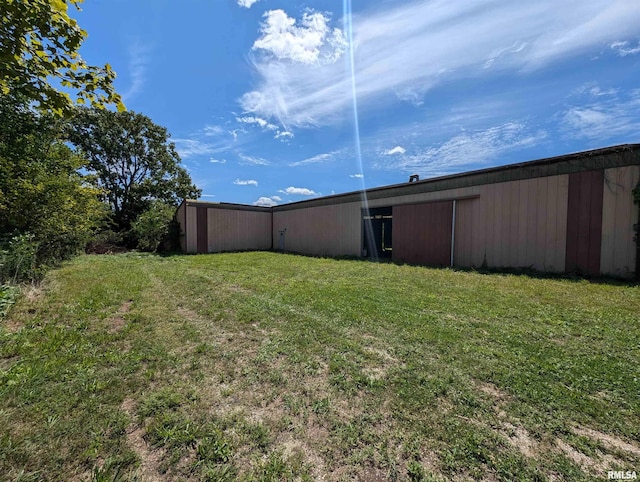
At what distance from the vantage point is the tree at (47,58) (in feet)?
6.86

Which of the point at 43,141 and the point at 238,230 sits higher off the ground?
the point at 43,141

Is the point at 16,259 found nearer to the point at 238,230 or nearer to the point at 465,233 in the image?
the point at 465,233

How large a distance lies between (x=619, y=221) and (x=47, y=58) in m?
10.6

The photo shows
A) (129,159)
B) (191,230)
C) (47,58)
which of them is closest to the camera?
(47,58)

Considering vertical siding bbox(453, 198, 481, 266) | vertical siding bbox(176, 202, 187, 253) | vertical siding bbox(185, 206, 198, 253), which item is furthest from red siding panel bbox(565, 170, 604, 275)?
vertical siding bbox(176, 202, 187, 253)

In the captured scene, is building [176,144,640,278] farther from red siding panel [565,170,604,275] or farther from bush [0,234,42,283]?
bush [0,234,42,283]

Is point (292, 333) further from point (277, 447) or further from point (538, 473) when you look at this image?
point (538, 473)

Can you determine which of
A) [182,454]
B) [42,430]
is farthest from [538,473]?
[42,430]

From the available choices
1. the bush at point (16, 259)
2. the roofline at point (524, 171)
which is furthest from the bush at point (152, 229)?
the roofline at point (524, 171)

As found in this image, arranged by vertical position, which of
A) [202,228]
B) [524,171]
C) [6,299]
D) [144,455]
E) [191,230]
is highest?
[524,171]

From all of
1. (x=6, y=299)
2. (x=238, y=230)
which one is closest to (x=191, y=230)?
(x=238, y=230)

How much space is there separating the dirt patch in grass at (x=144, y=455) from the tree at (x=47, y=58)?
113 inches

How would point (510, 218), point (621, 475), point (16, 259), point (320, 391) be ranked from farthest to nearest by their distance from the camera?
point (510, 218), point (16, 259), point (320, 391), point (621, 475)

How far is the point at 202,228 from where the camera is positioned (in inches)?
580
